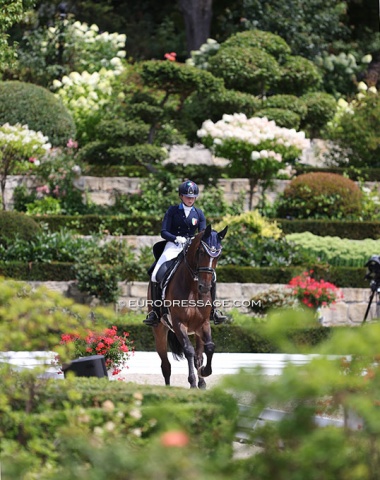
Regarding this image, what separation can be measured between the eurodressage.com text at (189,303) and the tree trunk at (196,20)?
16.3 metres

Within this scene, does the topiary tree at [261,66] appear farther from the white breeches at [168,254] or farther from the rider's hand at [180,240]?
the rider's hand at [180,240]

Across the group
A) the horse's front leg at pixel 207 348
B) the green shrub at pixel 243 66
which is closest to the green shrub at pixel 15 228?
the horse's front leg at pixel 207 348

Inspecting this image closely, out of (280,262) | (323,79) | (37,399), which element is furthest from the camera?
(323,79)

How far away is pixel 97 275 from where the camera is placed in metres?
18.8

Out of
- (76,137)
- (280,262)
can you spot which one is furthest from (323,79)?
(280,262)

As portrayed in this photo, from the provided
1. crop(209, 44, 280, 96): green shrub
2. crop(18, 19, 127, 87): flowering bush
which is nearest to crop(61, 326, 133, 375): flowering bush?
crop(209, 44, 280, 96): green shrub

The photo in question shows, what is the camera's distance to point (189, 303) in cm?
1188

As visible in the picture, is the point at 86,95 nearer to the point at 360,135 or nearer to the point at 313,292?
the point at 360,135

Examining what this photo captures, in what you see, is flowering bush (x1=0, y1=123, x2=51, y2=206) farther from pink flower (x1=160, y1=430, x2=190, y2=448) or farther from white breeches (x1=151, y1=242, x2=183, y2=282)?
pink flower (x1=160, y1=430, x2=190, y2=448)

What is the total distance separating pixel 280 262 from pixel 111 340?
7.44 metres

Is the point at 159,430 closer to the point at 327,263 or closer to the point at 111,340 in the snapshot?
the point at 111,340

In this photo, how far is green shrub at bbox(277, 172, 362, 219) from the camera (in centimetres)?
2311

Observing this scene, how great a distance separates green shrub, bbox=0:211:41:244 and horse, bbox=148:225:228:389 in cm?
829

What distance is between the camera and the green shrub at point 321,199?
75.8ft
